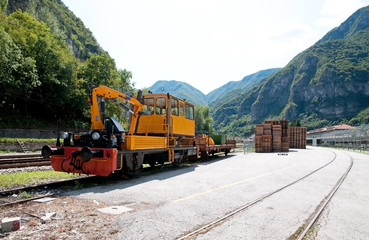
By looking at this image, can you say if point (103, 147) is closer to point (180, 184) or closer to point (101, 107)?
point (101, 107)

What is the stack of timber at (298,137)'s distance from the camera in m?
38.3

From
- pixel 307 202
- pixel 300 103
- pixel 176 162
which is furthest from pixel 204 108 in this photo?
pixel 300 103

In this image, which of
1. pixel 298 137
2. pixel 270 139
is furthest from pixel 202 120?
pixel 270 139

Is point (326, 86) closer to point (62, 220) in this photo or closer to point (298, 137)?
point (298, 137)

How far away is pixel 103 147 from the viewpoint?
7.86 metres

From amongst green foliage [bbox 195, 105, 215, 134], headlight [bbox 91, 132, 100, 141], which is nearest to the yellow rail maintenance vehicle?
headlight [bbox 91, 132, 100, 141]

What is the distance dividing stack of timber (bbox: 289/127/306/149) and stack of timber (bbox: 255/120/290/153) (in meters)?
9.59

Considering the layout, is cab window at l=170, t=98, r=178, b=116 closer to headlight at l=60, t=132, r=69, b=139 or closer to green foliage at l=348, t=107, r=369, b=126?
headlight at l=60, t=132, r=69, b=139

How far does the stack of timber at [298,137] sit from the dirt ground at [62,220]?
A: 37476 mm

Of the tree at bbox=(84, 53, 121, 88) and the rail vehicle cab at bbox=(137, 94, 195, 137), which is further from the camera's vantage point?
the tree at bbox=(84, 53, 121, 88)

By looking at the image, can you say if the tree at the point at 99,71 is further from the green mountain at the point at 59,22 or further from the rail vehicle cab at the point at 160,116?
the rail vehicle cab at the point at 160,116

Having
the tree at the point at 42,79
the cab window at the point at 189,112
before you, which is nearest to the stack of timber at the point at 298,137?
the cab window at the point at 189,112

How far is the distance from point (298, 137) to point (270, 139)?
12.4 meters

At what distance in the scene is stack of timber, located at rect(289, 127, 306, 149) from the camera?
38.3 metres
